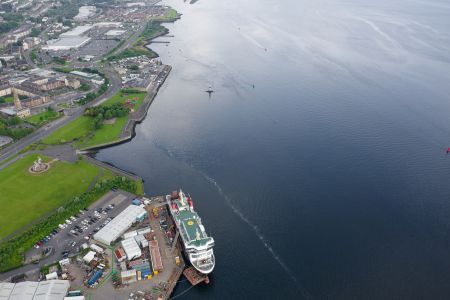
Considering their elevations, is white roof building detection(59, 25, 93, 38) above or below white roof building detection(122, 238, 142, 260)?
above

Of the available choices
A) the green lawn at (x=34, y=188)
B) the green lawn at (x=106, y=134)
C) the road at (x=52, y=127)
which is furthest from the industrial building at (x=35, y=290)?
the green lawn at (x=106, y=134)

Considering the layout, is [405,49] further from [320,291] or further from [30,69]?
[30,69]

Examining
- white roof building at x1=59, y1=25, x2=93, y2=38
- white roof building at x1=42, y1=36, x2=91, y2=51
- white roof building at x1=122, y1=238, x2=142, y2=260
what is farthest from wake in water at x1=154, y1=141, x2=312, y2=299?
white roof building at x1=59, y1=25, x2=93, y2=38

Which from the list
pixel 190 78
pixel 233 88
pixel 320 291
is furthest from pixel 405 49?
pixel 320 291

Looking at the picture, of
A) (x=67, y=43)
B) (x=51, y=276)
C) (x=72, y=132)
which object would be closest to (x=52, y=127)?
(x=72, y=132)

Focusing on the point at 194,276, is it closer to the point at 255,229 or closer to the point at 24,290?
the point at 255,229

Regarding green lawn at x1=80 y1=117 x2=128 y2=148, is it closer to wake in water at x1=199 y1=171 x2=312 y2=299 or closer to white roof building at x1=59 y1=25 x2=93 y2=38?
wake in water at x1=199 y1=171 x2=312 y2=299

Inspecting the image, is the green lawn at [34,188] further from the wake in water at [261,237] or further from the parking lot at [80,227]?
the wake in water at [261,237]
